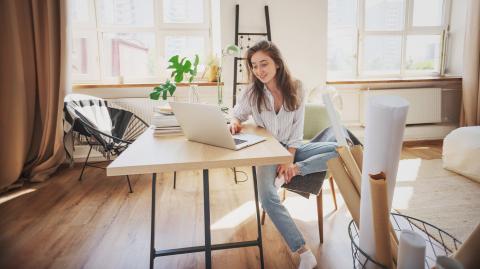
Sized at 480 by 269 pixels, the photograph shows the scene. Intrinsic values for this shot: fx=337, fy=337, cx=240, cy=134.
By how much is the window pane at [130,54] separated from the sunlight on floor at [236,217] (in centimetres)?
208

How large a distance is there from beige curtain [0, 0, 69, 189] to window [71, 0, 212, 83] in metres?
0.56

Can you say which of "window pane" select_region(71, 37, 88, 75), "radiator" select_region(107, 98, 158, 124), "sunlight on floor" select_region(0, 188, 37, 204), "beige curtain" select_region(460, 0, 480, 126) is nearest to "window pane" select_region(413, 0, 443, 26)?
"beige curtain" select_region(460, 0, 480, 126)

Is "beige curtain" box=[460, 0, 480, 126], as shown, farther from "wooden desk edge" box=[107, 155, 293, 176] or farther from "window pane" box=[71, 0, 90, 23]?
"window pane" box=[71, 0, 90, 23]

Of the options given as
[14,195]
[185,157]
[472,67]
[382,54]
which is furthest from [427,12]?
[14,195]

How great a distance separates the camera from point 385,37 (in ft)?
13.6

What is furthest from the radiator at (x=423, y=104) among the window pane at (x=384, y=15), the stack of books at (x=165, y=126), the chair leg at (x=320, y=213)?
the stack of books at (x=165, y=126)

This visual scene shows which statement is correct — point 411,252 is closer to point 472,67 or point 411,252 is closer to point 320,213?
point 320,213

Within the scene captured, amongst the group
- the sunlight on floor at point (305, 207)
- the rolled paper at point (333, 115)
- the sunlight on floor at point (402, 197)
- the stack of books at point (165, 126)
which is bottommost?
the sunlight on floor at point (305, 207)

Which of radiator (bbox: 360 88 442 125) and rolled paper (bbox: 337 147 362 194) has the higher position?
rolled paper (bbox: 337 147 362 194)

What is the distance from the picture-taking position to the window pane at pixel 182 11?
371 centimetres

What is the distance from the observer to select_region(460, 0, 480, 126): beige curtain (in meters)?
3.63

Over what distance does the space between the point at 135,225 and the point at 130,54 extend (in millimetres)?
2237

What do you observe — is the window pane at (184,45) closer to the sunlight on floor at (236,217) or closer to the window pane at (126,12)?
the window pane at (126,12)

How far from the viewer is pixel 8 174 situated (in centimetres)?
290
